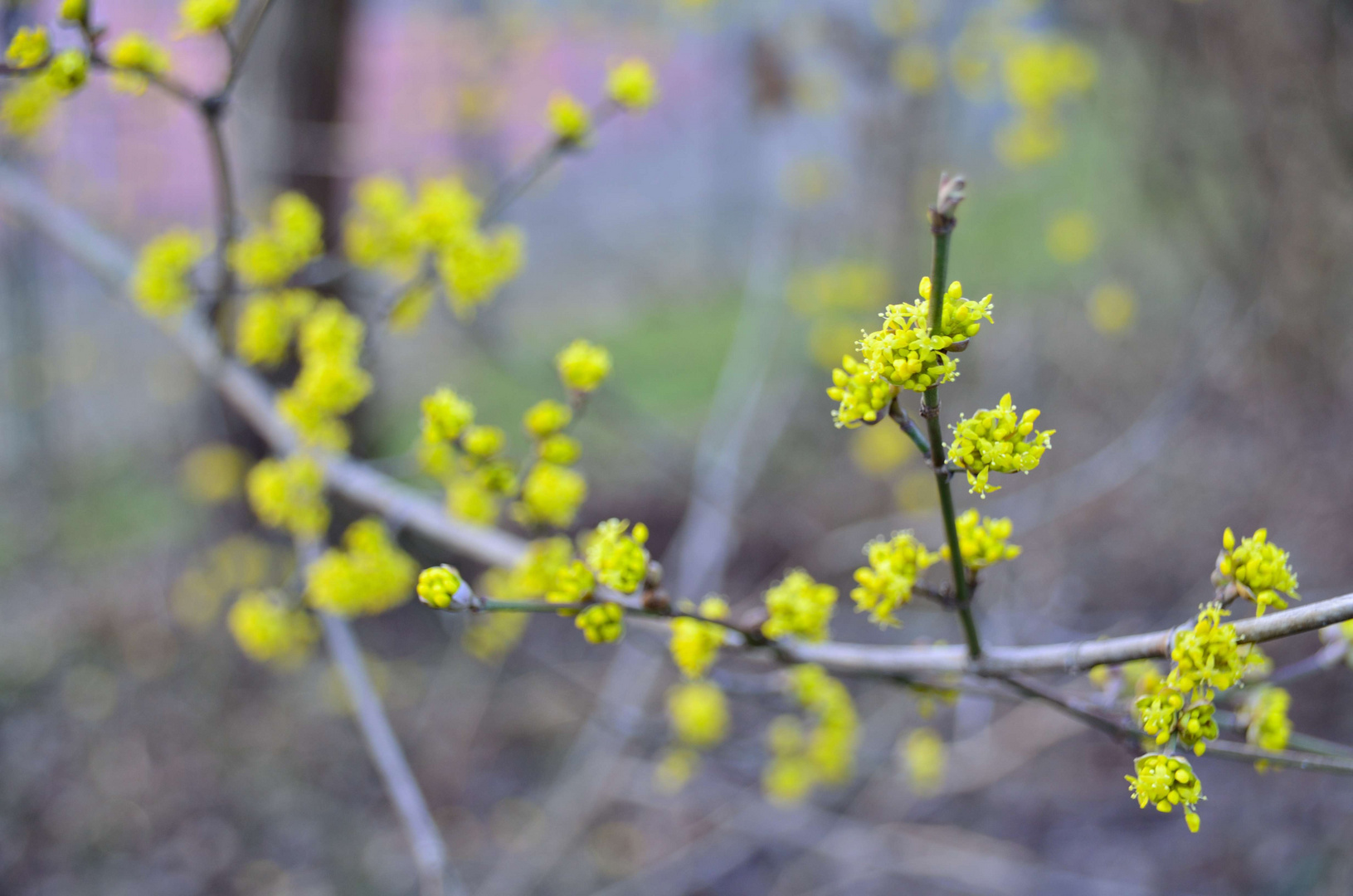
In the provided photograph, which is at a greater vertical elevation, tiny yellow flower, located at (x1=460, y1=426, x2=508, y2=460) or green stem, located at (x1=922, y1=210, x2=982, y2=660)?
tiny yellow flower, located at (x1=460, y1=426, x2=508, y2=460)

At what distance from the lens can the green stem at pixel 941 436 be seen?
2.93 feet

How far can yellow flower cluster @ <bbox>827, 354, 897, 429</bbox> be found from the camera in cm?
107

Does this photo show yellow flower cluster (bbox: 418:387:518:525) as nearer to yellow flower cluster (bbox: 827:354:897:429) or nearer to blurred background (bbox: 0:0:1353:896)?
yellow flower cluster (bbox: 827:354:897:429)

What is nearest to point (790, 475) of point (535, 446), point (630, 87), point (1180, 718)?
point (630, 87)

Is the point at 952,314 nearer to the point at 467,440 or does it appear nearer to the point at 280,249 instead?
the point at 467,440

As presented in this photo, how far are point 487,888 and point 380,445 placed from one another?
113 inches

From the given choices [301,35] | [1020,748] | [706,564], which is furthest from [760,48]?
[1020,748]

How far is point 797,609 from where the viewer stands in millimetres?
1348

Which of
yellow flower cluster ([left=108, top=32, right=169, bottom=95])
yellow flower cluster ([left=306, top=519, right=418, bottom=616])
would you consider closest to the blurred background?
yellow flower cluster ([left=306, top=519, right=418, bottom=616])

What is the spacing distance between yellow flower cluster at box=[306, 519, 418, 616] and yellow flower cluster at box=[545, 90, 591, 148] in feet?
3.62

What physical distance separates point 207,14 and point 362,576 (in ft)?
4.13

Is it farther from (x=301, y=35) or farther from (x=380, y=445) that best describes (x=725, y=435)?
(x=301, y=35)

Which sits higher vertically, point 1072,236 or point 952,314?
point 1072,236

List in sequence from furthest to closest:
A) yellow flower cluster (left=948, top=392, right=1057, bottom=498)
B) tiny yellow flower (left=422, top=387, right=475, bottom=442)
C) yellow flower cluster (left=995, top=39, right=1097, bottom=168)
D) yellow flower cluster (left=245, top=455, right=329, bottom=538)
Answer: yellow flower cluster (left=995, top=39, right=1097, bottom=168) < yellow flower cluster (left=245, top=455, right=329, bottom=538) < tiny yellow flower (left=422, top=387, right=475, bottom=442) < yellow flower cluster (left=948, top=392, right=1057, bottom=498)
